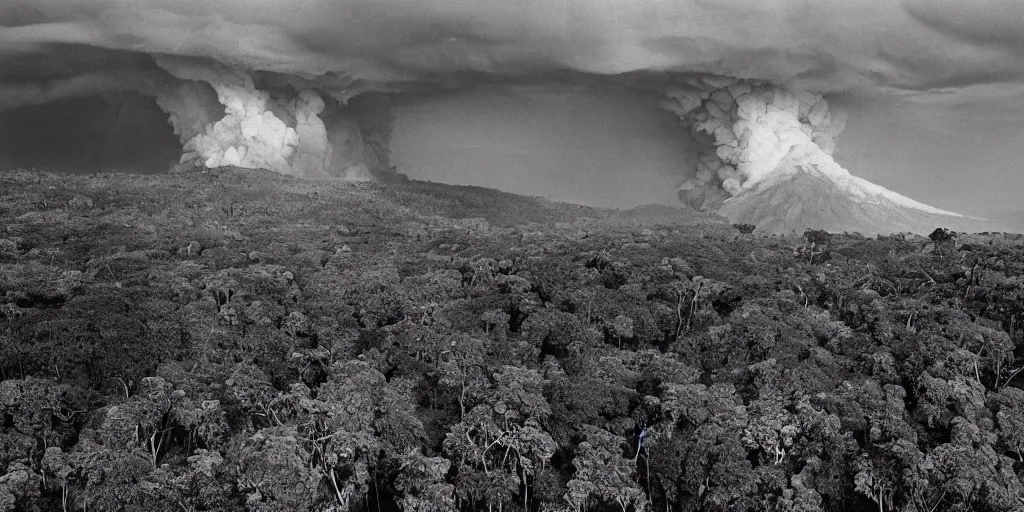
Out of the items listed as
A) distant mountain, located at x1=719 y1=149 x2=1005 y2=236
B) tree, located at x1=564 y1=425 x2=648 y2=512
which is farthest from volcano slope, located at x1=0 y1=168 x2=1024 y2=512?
distant mountain, located at x1=719 y1=149 x2=1005 y2=236

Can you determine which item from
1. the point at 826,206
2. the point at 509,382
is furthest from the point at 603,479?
the point at 826,206

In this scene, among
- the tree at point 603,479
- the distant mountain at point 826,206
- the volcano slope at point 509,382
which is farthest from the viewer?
the distant mountain at point 826,206

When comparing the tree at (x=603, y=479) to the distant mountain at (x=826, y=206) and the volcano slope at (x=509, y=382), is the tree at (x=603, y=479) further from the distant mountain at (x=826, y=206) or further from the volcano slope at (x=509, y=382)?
the distant mountain at (x=826, y=206)

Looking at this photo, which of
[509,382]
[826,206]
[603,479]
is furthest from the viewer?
[826,206]

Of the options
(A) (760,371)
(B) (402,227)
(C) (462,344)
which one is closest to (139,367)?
(C) (462,344)

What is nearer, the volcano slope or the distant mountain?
the volcano slope

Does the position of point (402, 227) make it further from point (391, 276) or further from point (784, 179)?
point (784, 179)

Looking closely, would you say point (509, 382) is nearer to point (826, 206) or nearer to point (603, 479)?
point (603, 479)

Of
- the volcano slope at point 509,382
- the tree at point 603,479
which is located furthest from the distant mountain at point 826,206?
the tree at point 603,479

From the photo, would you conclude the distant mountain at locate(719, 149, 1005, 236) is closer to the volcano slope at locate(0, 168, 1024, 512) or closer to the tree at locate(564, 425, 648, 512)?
the volcano slope at locate(0, 168, 1024, 512)
